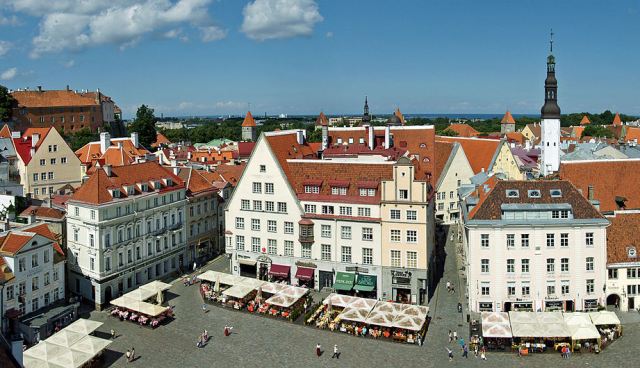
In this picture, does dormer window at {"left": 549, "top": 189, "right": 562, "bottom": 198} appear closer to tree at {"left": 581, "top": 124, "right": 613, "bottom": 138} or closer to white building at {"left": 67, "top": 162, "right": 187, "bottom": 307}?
white building at {"left": 67, "top": 162, "right": 187, "bottom": 307}

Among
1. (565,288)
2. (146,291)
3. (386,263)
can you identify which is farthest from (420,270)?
(146,291)

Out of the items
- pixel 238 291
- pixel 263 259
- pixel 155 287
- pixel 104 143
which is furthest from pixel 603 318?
pixel 104 143

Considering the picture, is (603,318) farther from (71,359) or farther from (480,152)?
(480,152)

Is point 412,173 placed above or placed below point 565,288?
above

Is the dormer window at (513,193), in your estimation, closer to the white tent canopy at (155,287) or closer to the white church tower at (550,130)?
the white church tower at (550,130)

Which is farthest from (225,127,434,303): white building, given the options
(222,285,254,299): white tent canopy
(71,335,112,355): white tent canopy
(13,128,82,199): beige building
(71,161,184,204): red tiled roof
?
(13,128,82,199): beige building

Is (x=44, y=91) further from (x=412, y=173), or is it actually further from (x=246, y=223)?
(x=412, y=173)
